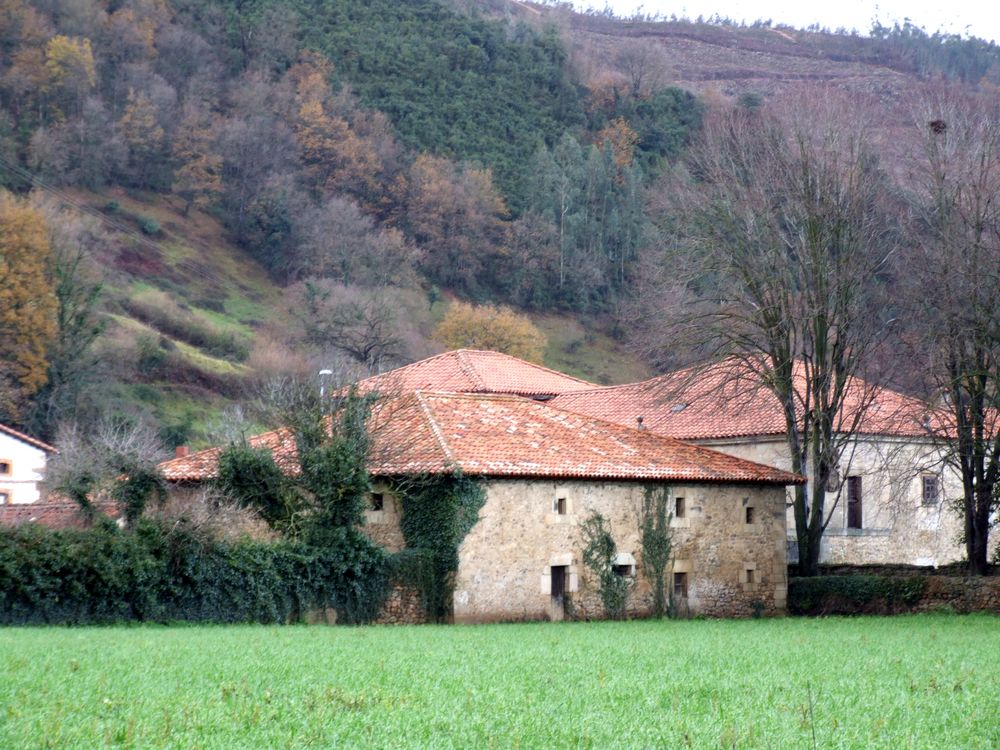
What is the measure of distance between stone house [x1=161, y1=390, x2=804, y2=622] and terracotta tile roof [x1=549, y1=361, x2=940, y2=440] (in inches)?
77.4

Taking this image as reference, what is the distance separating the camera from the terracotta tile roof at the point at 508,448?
27.4m

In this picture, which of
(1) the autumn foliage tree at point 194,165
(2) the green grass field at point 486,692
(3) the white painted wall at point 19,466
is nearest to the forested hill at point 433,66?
(1) the autumn foliage tree at point 194,165

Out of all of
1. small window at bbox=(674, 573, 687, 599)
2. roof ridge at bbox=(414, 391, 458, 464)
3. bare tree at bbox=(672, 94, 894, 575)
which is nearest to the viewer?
roof ridge at bbox=(414, 391, 458, 464)

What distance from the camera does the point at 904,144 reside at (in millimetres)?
33438

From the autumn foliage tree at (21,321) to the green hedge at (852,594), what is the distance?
3309 centimetres

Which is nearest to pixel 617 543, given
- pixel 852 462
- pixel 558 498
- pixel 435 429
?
pixel 558 498

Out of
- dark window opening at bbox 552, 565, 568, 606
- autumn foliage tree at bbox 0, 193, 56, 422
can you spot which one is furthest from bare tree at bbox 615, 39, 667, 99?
dark window opening at bbox 552, 565, 568, 606

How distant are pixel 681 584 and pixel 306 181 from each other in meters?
64.8

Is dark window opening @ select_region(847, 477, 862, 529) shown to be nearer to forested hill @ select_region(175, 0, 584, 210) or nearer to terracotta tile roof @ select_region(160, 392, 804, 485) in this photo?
terracotta tile roof @ select_region(160, 392, 804, 485)

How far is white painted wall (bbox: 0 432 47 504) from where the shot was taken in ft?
154

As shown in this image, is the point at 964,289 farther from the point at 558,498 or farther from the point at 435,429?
the point at 435,429

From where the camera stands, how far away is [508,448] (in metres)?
28.5

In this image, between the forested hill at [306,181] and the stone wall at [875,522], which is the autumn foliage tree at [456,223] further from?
the stone wall at [875,522]

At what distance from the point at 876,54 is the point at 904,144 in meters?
121
